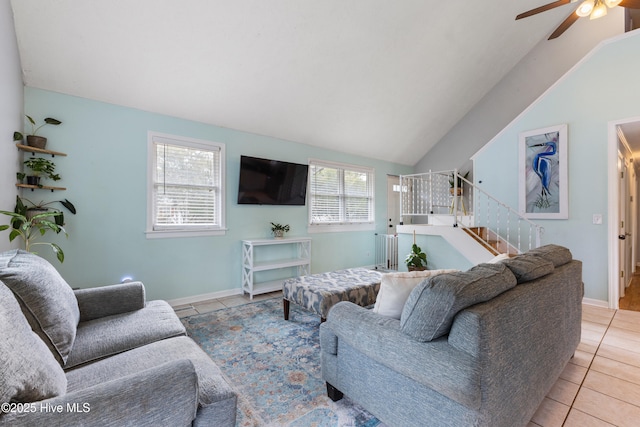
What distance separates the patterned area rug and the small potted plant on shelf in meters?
1.89

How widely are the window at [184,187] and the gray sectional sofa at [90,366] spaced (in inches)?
67.9

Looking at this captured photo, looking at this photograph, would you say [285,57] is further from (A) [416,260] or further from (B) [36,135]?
(A) [416,260]

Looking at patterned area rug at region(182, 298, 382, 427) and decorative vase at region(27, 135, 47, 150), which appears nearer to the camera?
A: patterned area rug at region(182, 298, 382, 427)

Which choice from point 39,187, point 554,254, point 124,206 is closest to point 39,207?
point 39,187

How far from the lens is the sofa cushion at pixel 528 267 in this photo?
160 cm

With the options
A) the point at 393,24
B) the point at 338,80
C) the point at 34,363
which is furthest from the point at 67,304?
the point at 393,24

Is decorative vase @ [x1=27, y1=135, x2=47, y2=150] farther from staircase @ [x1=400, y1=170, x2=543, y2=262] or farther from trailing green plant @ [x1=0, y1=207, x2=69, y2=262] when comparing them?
staircase @ [x1=400, y1=170, x2=543, y2=262]

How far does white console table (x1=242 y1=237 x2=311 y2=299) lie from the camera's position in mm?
4094

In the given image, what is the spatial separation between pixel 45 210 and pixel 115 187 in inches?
25.9

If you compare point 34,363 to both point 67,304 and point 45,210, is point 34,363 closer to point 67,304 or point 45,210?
point 67,304

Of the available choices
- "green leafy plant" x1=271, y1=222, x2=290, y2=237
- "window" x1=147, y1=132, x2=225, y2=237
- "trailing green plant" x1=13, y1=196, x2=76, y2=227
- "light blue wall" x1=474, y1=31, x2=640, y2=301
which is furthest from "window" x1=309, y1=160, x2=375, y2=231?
"trailing green plant" x1=13, y1=196, x2=76, y2=227

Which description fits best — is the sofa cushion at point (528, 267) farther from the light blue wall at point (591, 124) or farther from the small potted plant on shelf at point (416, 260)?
the light blue wall at point (591, 124)

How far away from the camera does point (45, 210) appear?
2.82m

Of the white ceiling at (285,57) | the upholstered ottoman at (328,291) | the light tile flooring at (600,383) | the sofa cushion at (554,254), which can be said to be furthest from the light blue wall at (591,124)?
the upholstered ottoman at (328,291)
